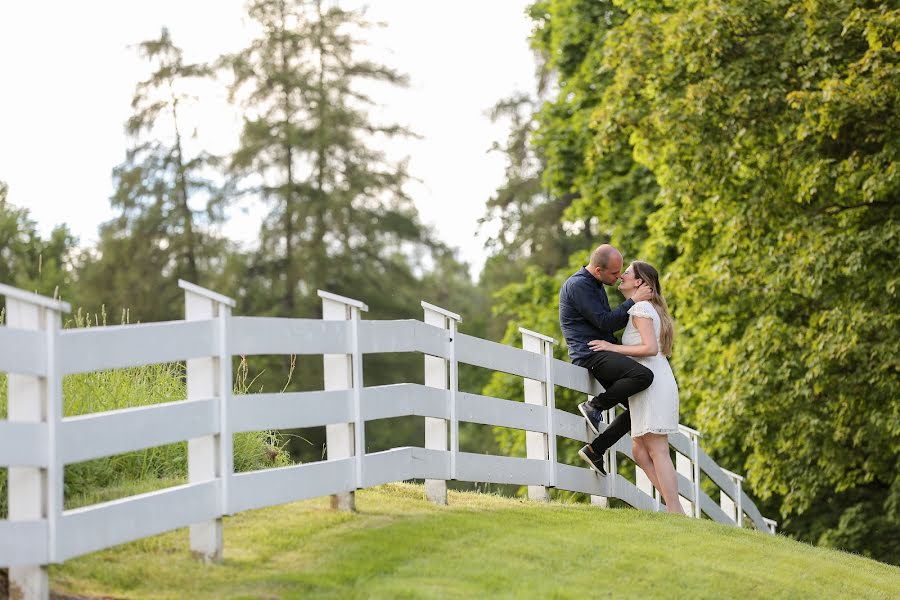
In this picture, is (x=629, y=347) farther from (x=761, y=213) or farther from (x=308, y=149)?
(x=308, y=149)

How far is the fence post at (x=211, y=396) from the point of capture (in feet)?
19.6

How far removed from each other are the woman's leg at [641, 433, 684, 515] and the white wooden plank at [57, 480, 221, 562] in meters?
4.58

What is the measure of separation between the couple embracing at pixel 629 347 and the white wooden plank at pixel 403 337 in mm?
1488

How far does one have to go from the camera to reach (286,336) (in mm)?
6641

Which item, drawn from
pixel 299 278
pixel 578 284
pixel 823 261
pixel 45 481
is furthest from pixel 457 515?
pixel 299 278

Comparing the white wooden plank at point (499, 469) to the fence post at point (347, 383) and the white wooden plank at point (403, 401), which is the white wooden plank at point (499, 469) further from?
the fence post at point (347, 383)

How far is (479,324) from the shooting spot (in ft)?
161

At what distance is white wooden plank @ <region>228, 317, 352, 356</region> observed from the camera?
620 cm

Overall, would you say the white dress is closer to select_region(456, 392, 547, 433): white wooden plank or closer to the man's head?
the man's head

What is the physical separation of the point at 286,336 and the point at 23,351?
1.90 metres

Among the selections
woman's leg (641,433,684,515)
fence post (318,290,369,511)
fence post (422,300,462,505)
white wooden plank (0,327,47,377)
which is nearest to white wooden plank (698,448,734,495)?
woman's leg (641,433,684,515)

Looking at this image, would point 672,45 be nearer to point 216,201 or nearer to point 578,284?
point 578,284

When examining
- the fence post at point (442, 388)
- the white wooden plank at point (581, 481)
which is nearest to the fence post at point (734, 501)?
the white wooden plank at point (581, 481)

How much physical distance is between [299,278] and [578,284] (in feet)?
82.0
